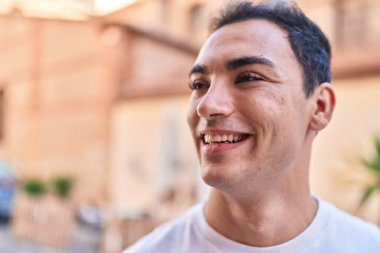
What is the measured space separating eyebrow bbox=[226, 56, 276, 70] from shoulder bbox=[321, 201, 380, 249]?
0.46 m

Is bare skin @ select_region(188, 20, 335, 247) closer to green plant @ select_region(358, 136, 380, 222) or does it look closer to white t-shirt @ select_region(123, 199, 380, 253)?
white t-shirt @ select_region(123, 199, 380, 253)

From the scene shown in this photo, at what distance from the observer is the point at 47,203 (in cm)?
1019

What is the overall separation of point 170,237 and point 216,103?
0.40 m

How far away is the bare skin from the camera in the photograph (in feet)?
4.95

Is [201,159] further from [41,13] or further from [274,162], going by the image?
[41,13]

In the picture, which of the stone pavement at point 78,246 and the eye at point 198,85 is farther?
the stone pavement at point 78,246

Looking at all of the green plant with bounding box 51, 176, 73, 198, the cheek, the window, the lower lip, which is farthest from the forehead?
the window

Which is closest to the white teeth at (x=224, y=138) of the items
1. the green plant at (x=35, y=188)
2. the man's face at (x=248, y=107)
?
the man's face at (x=248, y=107)

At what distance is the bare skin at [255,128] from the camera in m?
1.51

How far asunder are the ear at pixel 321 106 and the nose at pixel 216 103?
262 millimetres

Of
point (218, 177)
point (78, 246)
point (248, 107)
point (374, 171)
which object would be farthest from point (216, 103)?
point (78, 246)

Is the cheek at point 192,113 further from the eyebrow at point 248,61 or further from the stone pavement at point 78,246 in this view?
the stone pavement at point 78,246

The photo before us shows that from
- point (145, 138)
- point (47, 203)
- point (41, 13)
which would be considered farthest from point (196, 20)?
point (41, 13)

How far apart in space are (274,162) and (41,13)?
13.9 ft
